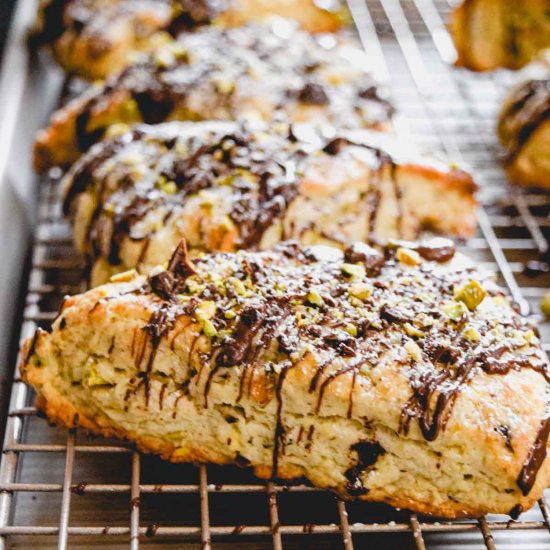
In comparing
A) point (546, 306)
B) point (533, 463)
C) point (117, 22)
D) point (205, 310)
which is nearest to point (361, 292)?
point (205, 310)

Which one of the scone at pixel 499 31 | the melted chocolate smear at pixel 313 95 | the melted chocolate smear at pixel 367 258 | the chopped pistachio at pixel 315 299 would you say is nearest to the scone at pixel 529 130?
the scone at pixel 499 31

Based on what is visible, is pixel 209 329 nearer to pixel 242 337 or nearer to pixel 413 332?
pixel 242 337

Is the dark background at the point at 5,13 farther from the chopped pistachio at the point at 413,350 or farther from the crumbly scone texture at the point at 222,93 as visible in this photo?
the chopped pistachio at the point at 413,350

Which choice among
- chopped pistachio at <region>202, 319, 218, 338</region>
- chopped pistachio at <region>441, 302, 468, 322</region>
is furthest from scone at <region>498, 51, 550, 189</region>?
chopped pistachio at <region>202, 319, 218, 338</region>

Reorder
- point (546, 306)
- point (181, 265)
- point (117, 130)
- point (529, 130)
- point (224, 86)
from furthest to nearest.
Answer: point (529, 130) → point (224, 86) → point (117, 130) → point (546, 306) → point (181, 265)

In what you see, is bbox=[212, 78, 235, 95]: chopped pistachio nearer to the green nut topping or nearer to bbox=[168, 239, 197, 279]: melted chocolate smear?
bbox=[168, 239, 197, 279]: melted chocolate smear

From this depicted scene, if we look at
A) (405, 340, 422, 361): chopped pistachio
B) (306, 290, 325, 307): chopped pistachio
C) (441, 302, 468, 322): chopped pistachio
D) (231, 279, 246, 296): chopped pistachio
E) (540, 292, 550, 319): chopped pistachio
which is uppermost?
(441, 302, 468, 322): chopped pistachio

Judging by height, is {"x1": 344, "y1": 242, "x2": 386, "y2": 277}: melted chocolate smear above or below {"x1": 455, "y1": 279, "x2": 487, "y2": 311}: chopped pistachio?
below

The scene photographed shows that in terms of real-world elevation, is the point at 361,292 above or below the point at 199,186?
above
